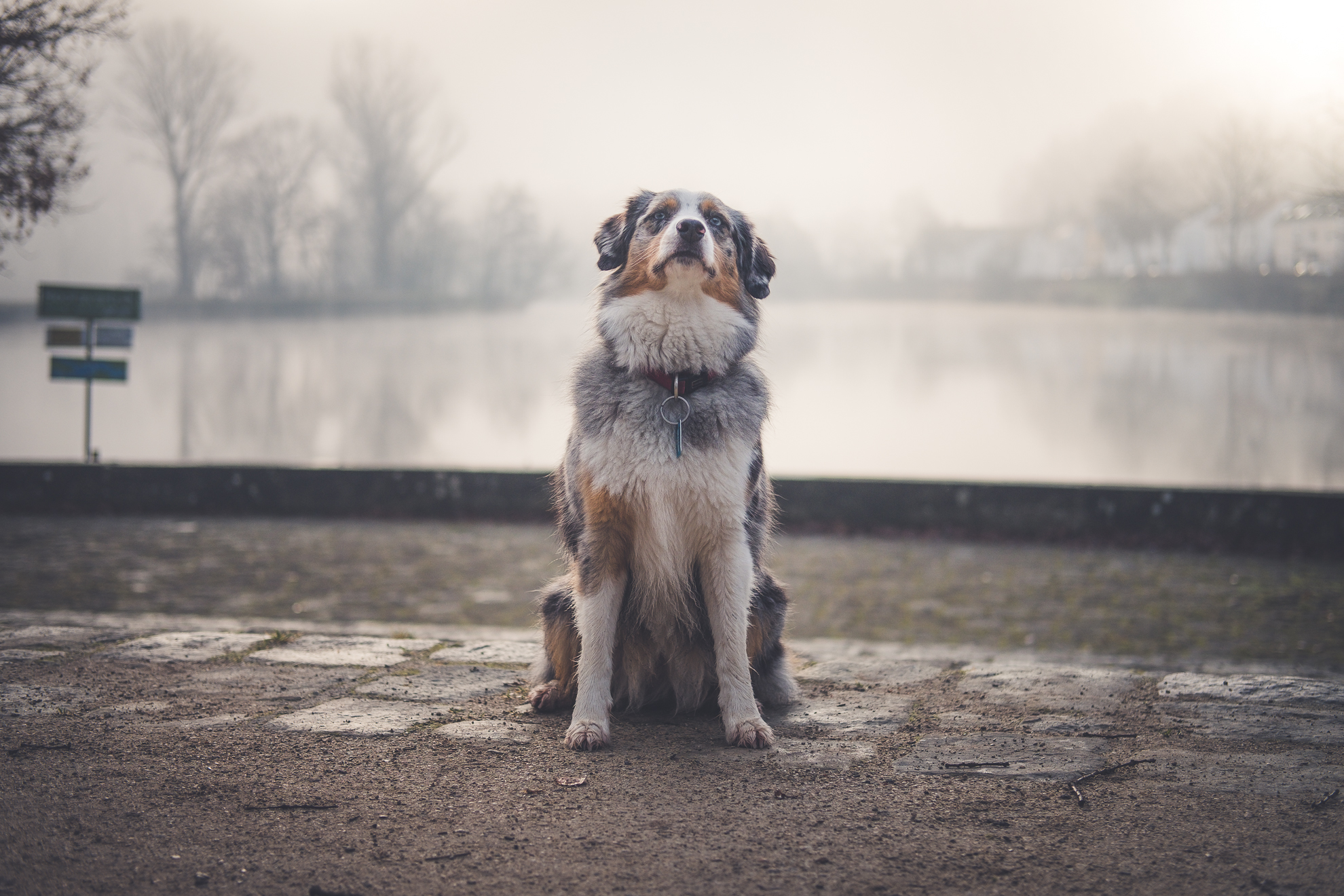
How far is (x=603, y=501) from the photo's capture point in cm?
290

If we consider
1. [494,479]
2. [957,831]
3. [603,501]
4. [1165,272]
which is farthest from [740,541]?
[1165,272]

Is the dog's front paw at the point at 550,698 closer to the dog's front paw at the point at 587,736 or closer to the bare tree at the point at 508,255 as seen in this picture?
the dog's front paw at the point at 587,736

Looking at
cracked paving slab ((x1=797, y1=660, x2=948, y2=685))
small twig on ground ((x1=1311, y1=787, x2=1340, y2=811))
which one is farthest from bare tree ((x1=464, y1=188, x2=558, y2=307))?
small twig on ground ((x1=1311, y1=787, x2=1340, y2=811))

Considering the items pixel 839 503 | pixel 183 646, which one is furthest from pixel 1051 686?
pixel 839 503

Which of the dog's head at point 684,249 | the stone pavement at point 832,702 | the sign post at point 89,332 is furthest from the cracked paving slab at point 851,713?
the sign post at point 89,332

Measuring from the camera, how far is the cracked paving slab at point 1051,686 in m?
3.35

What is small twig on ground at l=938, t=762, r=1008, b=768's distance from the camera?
2.72 metres

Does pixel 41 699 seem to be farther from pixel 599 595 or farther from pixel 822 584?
pixel 822 584

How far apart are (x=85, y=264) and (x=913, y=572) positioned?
10687mm

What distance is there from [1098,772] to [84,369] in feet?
37.2

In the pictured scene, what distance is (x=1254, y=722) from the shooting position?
121 inches

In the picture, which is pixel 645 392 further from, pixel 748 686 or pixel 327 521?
pixel 327 521

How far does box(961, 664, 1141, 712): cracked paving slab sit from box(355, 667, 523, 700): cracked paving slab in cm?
174

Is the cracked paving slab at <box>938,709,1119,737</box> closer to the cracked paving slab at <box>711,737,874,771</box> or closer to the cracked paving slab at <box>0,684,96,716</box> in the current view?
the cracked paving slab at <box>711,737,874,771</box>
